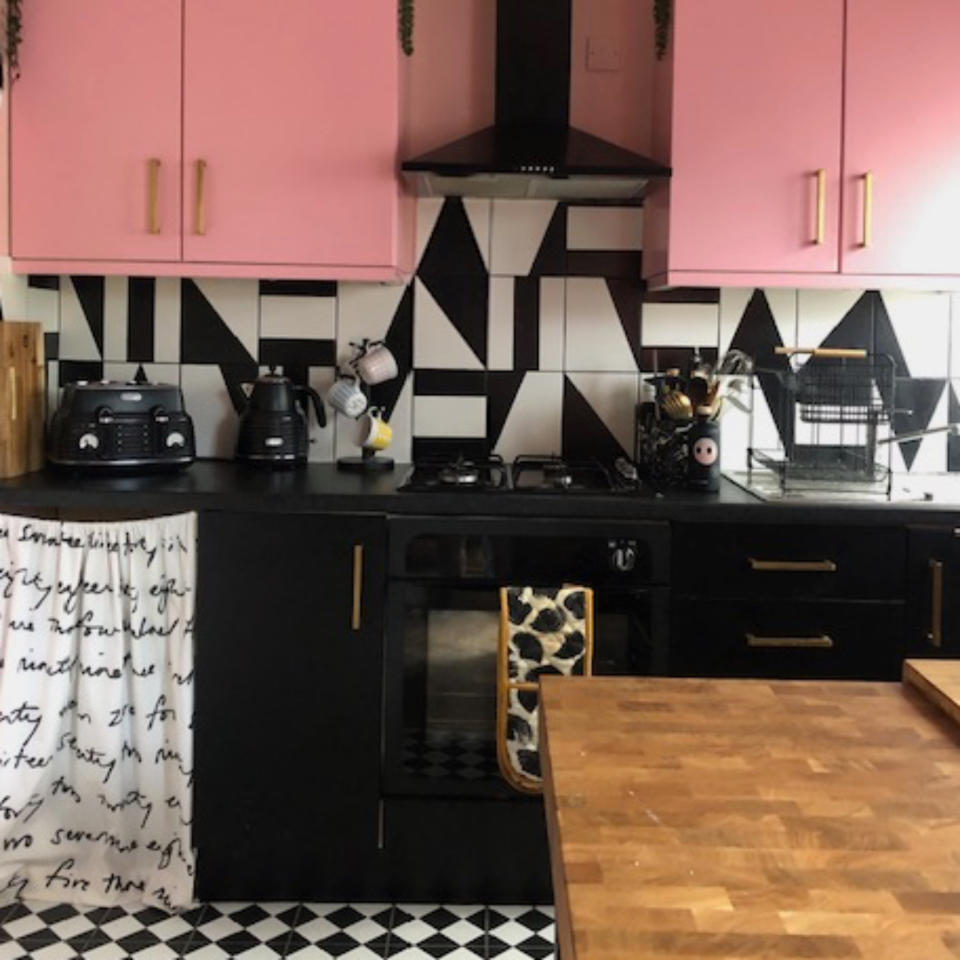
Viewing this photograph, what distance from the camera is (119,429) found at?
2.78m

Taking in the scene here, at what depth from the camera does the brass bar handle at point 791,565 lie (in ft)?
8.42

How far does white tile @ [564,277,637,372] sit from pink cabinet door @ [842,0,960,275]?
62cm

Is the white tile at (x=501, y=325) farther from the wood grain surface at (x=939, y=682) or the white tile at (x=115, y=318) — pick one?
the wood grain surface at (x=939, y=682)

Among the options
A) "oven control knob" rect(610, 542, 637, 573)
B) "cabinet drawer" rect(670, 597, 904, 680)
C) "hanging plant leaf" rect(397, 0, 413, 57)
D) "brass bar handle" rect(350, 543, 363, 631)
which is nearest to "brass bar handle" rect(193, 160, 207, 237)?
"hanging plant leaf" rect(397, 0, 413, 57)

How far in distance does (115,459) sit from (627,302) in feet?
4.42

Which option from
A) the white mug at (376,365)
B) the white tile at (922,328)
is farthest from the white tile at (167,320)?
the white tile at (922,328)

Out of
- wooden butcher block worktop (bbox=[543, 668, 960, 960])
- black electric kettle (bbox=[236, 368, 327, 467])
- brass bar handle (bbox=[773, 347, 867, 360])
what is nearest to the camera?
wooden butcher block worktop (bbox=[543, 668, 960, 960])

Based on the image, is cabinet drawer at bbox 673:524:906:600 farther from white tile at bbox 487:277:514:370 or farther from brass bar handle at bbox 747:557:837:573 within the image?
white tile at bbox 487:277:514:370

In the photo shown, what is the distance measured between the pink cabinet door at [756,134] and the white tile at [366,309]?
0.77m

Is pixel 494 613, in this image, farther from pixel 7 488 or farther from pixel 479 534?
pixel 7 488

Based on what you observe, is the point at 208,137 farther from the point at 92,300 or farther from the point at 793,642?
the point at 793,642

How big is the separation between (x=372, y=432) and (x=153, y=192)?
78 cm

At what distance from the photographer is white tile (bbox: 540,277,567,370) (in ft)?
10.2

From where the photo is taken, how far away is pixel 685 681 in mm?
1538
